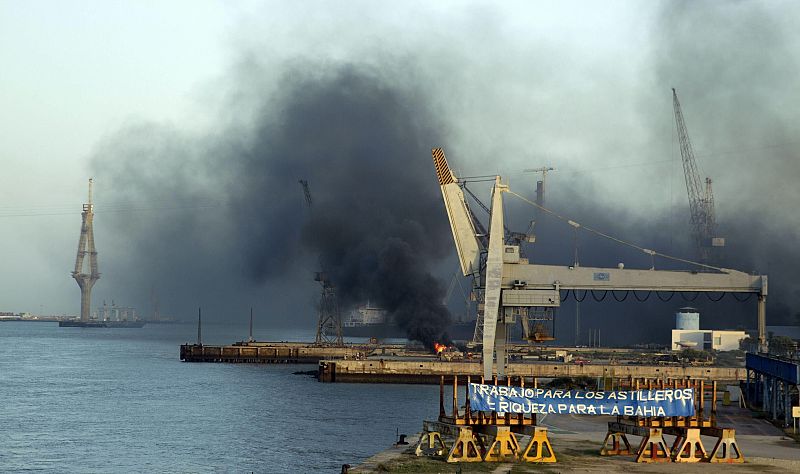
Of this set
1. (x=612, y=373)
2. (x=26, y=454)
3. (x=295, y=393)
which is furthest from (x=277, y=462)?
(x=612, y=373)

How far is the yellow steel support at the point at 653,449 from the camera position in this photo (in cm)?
5284

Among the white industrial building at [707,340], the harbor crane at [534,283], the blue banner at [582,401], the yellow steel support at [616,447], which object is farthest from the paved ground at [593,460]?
the white industrial building at [707,340]

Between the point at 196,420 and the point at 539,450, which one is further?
the point at 196,420

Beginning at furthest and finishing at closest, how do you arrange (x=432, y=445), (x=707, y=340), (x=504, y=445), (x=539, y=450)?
1. (x=707, y=340)
2. (x=432, y=445)
3. (x=504, y=445)
4. (x=539, y=450)

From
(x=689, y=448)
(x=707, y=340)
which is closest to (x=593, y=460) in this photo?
(x=689, y=448)

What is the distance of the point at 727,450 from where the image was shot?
52.9 meters

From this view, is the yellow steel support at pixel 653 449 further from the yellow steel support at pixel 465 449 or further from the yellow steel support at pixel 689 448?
the yellow steel support at pixel 465 449

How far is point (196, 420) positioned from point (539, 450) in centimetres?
4690

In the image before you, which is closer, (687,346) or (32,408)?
(32,408)

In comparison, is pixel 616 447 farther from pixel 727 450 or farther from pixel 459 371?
pixel 459 371

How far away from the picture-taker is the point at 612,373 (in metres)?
132

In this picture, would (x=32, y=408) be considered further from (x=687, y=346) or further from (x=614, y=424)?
(x=687, y=346)

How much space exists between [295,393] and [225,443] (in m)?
44.9

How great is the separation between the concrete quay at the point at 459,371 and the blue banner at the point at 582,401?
80004mm
